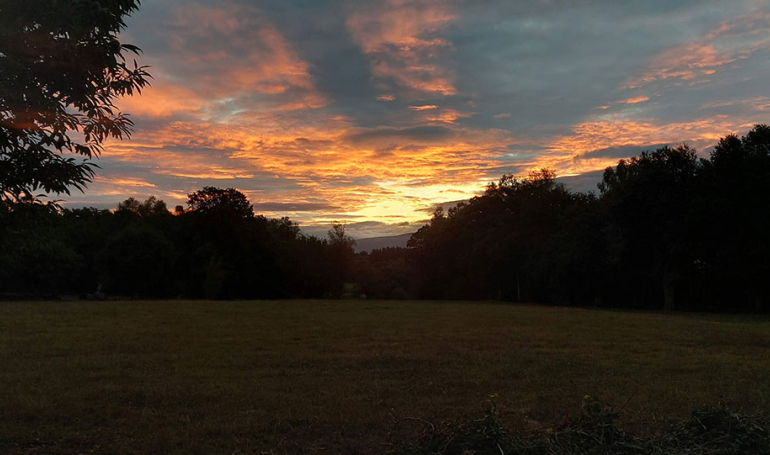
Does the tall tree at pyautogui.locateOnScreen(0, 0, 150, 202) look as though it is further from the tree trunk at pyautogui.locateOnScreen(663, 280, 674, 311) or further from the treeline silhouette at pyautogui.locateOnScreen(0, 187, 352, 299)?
the treeline silhouette at pyautogui.locateOnScreen(0, 187, 352, 299)

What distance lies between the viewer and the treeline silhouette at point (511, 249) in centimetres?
3403

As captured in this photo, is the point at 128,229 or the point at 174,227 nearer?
the point at 128,229

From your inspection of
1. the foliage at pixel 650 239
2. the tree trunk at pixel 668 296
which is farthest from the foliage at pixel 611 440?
the tree trunk at pixel 668 296

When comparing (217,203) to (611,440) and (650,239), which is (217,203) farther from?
(611,440)

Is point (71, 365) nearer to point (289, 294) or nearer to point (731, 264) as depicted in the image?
point (731, 264)

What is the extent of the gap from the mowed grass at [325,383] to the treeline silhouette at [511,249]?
64.5 feet

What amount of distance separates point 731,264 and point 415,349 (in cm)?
3077

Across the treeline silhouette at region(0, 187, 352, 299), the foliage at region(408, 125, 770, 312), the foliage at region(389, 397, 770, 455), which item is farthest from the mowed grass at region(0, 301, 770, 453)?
the treeline silhouette at region(0, 187, 352, 299)

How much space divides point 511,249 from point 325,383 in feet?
157

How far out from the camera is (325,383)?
30.8 ft

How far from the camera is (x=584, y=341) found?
15.8 meters

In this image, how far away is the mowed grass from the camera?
6.46 m

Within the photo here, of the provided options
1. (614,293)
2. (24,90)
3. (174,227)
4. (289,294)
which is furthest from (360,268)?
(24,90)

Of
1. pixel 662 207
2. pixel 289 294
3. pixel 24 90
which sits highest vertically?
pixel 662 207
